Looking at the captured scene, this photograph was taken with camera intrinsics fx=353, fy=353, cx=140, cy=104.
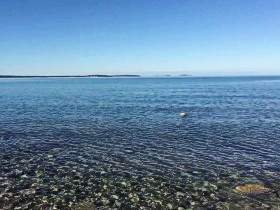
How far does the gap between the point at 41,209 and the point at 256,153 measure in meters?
18.4

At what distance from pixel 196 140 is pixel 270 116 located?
74.7ft

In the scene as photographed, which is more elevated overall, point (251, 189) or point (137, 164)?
point (251, 189)

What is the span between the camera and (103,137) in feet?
119

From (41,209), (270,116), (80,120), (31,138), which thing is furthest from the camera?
(270,116)

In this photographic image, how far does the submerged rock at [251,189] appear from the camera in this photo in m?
19.5

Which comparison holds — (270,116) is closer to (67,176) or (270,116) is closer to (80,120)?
(80,120)

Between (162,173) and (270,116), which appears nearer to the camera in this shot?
(162,173)

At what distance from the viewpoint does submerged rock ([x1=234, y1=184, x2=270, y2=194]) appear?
1950 centimetres

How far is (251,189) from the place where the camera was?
19828 mm

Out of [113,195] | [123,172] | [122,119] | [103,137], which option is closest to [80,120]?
[122,119]

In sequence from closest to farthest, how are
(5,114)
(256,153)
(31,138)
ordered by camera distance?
1. (256,153)
2. (31,138)
3. (5,114)

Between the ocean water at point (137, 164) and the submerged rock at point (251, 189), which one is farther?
the submerged rock at point (251, 189)

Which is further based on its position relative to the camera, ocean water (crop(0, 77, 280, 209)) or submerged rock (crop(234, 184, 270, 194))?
submerged rock (crop(234, 184, 270, 194))

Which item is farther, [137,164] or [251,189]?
[137,164]
